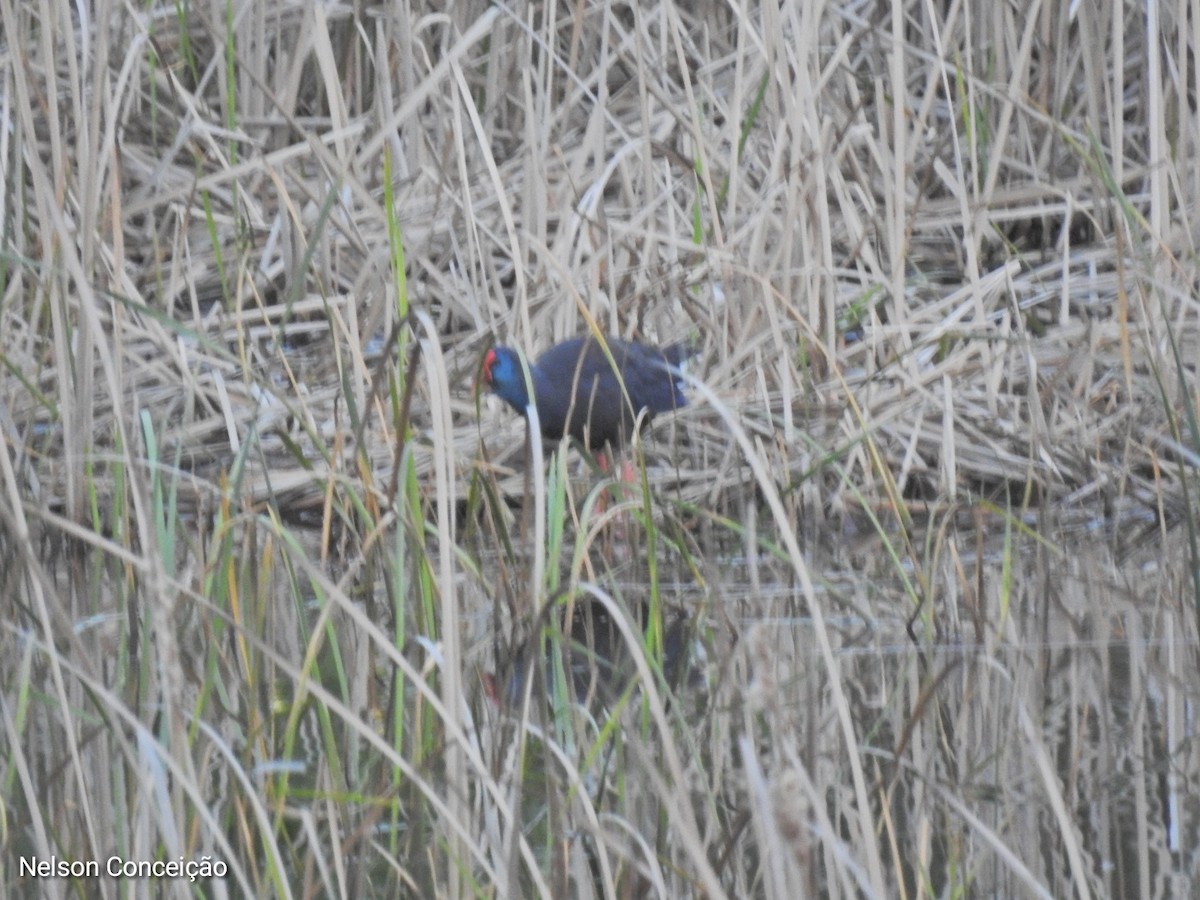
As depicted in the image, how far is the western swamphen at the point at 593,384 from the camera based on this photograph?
327 cm

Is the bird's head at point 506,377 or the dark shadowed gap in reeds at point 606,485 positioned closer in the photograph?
the dark shadowed gap in reeds at point 606,485

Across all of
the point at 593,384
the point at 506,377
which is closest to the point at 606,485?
the point at 506,377

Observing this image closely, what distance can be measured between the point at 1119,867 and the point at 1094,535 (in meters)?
1.51

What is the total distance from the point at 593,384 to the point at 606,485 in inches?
54.8

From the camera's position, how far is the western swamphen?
3266 millimetres

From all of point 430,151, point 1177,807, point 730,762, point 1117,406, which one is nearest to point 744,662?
point 730,762

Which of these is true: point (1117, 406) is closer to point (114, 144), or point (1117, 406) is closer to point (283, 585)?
point (283, 585)

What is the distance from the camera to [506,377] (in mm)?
3344

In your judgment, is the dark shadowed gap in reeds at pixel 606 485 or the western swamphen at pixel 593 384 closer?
the dark shadowed gap in reeds at pixel 606 485

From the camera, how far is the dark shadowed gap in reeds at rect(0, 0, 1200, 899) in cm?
167

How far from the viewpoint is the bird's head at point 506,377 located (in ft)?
10.8

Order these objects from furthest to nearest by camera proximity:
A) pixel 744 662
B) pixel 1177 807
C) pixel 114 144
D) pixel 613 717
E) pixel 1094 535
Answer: pixel 1094 535 → pixel 114 144 → pixel 744 662 → pixel 1177 807 → pixel 613 717

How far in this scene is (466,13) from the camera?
4.50 metres

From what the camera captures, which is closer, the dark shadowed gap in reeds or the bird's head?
the dark shadowed gap in reeds
